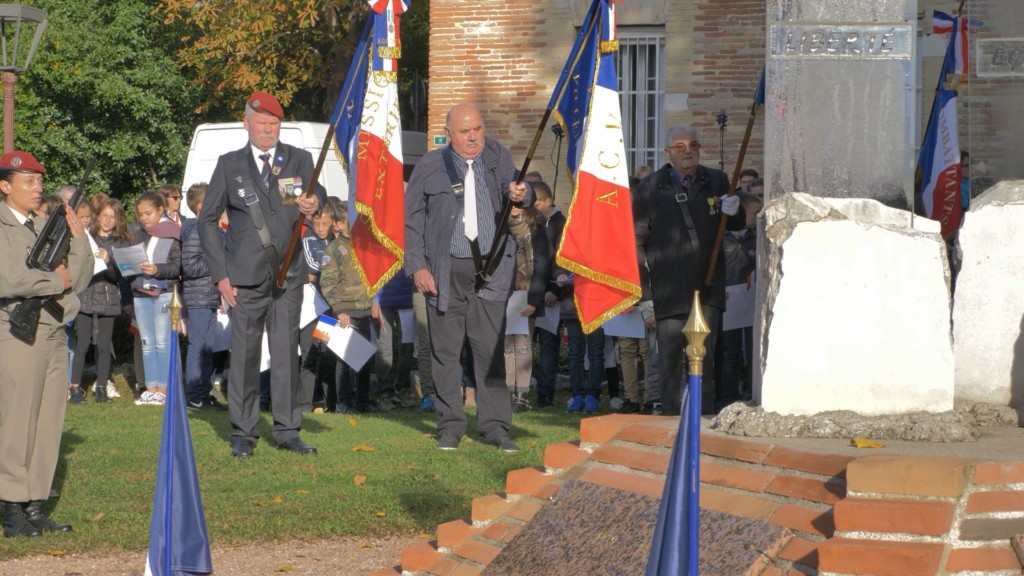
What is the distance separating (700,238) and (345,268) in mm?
4345

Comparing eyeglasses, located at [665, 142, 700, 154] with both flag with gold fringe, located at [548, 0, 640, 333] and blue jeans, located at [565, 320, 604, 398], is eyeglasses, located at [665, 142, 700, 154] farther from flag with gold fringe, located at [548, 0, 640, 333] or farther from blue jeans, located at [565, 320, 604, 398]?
blue jeans, located at [565, 320, 604, 398]

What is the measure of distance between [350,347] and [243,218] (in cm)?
273

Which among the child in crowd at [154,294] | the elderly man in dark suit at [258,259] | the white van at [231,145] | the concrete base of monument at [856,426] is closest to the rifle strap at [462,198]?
the elderly man in dark suit at [258,259]

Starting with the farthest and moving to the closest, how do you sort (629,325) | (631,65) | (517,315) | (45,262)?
(631,65) → (517,315) → (629,325) → (45,262)

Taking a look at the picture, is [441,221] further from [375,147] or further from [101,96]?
[101,96]

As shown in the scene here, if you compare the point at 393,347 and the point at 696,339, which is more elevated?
the point at 696,339

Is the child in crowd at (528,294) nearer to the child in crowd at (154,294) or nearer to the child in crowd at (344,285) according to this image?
the child in crowd at (344,285)

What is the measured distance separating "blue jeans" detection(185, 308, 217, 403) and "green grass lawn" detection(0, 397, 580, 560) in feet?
5.58

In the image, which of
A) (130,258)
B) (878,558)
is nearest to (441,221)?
(130,258)

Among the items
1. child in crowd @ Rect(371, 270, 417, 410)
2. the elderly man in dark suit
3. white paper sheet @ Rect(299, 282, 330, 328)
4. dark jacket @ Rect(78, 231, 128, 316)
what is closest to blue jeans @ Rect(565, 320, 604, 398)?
child in crowd @ Rect(371, 270, 417, 410)

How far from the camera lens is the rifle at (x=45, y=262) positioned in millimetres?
7949

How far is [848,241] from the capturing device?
6.18m

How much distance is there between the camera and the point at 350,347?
41.5 feet

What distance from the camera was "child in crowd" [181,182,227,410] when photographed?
13.7 meters
